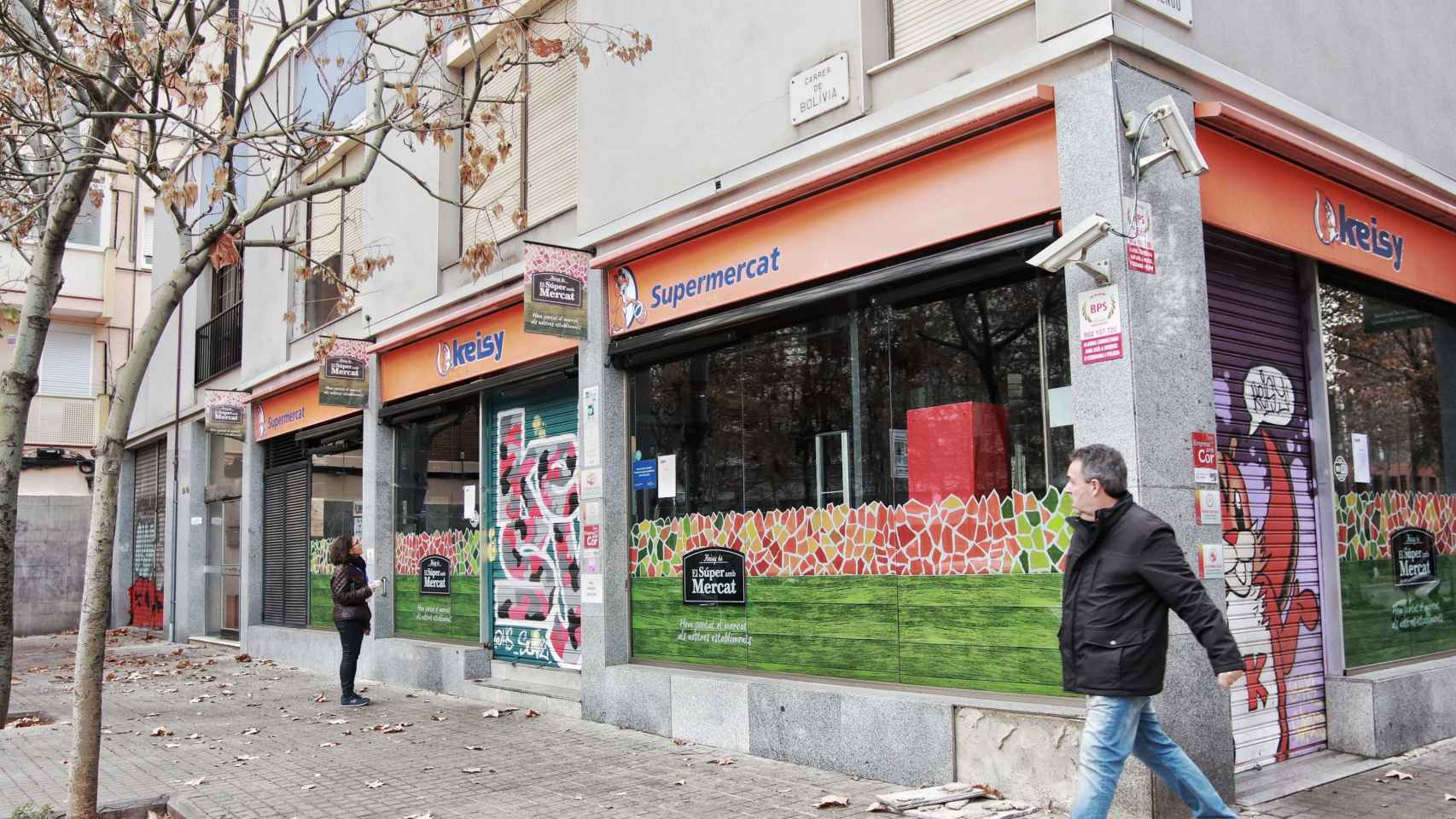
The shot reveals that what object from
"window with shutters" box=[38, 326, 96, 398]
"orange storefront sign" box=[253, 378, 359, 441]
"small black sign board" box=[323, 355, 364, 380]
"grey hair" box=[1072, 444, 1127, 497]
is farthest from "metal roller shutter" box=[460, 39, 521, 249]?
"window with shutters" box=[38, 326, 96, 398]

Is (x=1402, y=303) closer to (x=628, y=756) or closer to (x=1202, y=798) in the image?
(x=1202, y=798)

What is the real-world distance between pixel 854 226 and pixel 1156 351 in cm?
237

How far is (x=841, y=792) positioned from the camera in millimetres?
7047

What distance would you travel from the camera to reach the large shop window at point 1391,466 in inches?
327

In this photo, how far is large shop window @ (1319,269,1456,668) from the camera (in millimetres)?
8312

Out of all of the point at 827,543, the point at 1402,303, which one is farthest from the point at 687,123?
the point at 1402,303

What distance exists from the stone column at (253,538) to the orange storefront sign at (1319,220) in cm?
1531

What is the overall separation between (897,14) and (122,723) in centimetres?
921

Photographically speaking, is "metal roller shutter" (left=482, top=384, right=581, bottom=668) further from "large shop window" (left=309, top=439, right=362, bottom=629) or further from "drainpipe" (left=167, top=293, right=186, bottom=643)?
"drainpipe" (left=167, top=293, right=186, bottom=643)

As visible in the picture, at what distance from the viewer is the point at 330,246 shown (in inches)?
659

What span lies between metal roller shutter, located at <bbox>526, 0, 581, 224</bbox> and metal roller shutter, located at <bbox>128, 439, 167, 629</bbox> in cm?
1402

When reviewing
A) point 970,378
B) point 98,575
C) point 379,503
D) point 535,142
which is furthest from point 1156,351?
point 379,503

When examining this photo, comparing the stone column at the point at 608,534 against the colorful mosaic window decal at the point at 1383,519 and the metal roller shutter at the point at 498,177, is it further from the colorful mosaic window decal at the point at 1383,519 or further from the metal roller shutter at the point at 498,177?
the colorful mosaic window decal at the point at 1383,519

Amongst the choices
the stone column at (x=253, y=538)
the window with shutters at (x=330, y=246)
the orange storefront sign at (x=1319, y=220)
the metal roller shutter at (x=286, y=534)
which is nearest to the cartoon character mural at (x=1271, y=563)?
the orange storefront sign at (x=1319, y=220)
